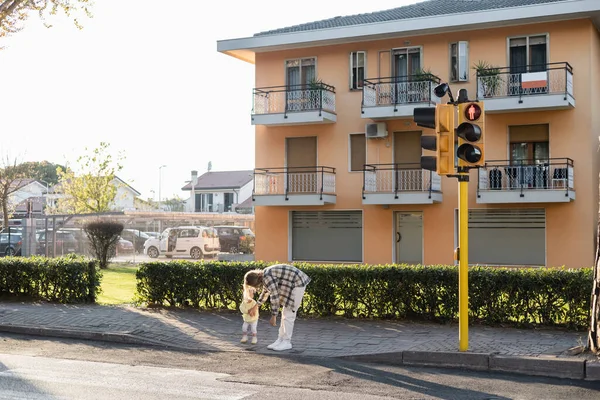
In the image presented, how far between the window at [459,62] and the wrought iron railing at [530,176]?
3.28 metres

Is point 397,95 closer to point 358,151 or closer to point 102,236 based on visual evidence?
point 358,151

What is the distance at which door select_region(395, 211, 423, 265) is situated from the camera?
1057 inches

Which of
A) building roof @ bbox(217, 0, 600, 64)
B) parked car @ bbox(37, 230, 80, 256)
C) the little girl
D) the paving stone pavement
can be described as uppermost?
building roof @ bbox(217, 0, 600, 64)

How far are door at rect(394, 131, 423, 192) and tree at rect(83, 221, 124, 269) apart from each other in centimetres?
1300

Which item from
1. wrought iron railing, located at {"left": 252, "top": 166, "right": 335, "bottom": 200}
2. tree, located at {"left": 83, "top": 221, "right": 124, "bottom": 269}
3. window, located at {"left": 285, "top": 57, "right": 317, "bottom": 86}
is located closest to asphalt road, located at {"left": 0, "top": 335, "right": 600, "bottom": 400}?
wrought iron railing, located at {"left": 252, "top": 166, "right": 335, "bottom": 200}

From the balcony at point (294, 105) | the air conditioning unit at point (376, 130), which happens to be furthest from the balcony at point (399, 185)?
the balcony at point (294, 105)

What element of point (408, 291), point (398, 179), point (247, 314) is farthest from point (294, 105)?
point (247, 314)

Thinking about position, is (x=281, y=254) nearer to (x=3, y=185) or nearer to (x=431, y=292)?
(x=431, y=292)

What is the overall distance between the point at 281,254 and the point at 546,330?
17450 millimetres

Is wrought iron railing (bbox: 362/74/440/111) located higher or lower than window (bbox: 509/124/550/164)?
higher

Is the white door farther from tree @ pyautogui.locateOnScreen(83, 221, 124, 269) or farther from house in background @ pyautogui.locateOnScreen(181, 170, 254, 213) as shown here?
house in background @ pyautogui.locateOnScreen(181, 170, 254, 213)

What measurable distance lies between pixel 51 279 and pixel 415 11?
56.9 ft

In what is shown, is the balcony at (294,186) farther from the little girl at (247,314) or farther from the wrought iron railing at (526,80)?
the little girl at (247,314)

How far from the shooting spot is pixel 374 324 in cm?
1303
